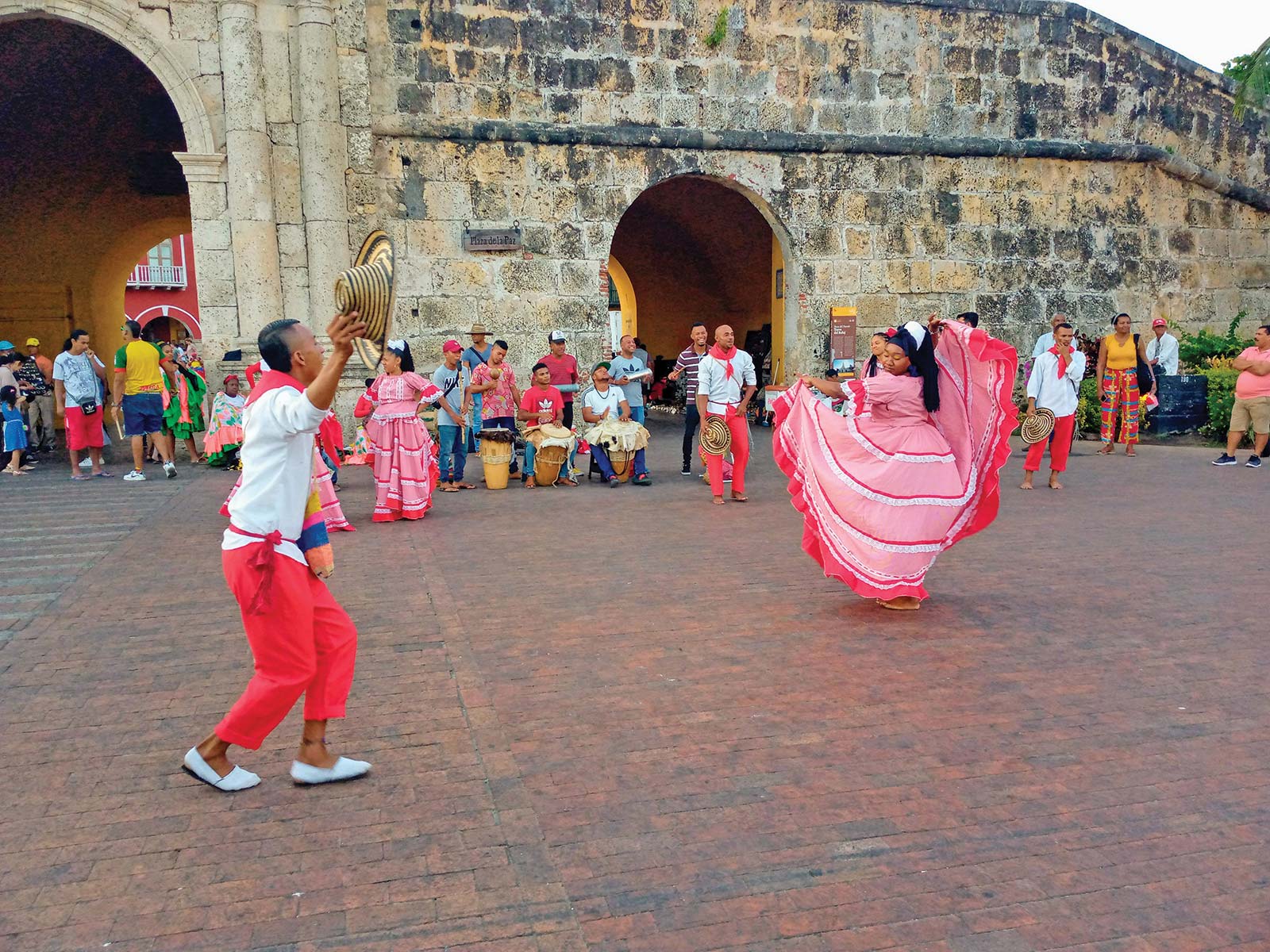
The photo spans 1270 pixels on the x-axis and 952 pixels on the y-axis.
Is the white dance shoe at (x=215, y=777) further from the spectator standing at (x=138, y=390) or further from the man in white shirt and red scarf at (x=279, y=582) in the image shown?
the spectator standing at (x=138, y=390)

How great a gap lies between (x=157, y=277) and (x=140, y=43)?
27.7 m

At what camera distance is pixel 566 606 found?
6.04 meters

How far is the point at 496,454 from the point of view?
1112 cm

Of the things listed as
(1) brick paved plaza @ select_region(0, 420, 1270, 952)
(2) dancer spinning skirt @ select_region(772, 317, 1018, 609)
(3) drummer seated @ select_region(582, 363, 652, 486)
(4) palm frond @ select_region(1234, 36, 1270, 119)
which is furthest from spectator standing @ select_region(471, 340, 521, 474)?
(4) palm frond @ select_region(1234, 36, 1270, 119)

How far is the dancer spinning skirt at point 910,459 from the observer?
582 centimetres

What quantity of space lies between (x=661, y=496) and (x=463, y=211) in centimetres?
555

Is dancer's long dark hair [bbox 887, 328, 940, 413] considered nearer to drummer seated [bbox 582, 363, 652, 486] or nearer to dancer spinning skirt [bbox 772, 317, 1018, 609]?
dancer spinning skirt [bbox 772, 317, 1018, 609]

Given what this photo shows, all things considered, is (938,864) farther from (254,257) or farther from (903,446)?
(254,257)

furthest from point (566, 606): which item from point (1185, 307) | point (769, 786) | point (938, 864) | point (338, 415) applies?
point (1185, 307)

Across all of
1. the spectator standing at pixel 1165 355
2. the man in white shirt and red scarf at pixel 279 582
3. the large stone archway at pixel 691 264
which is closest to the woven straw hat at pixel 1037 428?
the spectator standing at pixel 1165 355

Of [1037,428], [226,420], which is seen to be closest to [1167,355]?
[1037,428]

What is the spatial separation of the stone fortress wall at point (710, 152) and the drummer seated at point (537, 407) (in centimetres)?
292

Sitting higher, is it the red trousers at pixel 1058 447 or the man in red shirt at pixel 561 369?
the man in red shirt at pixel 561 369

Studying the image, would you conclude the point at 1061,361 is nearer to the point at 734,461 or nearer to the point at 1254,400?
the point at 1254,400
